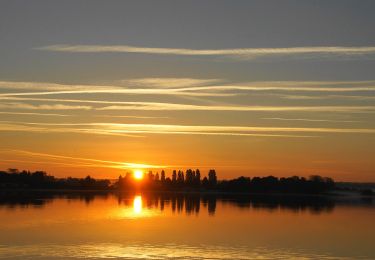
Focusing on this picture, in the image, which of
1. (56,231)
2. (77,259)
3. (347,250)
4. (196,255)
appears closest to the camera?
(77,259)

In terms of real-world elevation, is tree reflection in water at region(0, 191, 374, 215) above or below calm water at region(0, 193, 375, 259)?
above

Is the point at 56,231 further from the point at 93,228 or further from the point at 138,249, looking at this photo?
the point at 138,249

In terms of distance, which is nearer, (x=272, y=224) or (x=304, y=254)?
(x=304, y=254)

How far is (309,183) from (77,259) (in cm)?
12579

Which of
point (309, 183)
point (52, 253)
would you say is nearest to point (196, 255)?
point (52, 253)

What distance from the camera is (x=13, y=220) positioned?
42.6m

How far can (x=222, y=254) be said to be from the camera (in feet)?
91.4

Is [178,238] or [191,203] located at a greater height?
[191,203]

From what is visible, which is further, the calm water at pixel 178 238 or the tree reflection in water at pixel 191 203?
the tree reflection in water at pixel 191 203

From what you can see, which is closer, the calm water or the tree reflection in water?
the calm water

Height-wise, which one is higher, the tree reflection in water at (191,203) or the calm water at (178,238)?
the tree reflection in water at (191,203)

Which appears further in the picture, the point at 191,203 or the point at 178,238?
the point at 191,203

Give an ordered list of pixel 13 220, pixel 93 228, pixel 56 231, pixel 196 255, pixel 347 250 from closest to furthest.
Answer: pixel 196 255 → pixel 347 250 → pixel 56 231 → pixel 93 228 → pixel 13 220

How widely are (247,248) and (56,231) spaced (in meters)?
12.0
